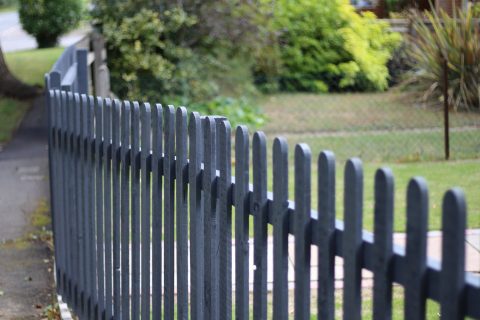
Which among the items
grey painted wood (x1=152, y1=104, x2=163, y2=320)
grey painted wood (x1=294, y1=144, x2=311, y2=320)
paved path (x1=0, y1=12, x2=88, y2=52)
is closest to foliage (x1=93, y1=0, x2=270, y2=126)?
paved path (x1=0, y1=12, x2=88, y2=52)

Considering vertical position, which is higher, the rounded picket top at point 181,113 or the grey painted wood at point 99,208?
the rounded picket top at point 181,113

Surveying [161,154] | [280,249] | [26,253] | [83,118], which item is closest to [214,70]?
[26,253]

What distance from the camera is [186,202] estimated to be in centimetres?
373

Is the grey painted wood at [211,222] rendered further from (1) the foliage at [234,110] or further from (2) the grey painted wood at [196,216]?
(1) the foliage at [234,110]

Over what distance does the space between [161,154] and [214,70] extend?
1229 cm

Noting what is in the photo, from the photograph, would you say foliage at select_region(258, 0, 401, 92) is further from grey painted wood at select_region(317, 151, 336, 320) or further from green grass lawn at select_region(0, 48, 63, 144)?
grey painted wood at select_region(317, 151, 336, 320)

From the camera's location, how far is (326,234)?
103 inches

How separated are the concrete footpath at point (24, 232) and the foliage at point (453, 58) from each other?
650 centimetres

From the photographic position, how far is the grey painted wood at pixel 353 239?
243 centimetres

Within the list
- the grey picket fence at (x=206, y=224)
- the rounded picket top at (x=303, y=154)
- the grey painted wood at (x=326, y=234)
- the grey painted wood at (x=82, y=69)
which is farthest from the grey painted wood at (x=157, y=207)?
the grey painted wood at (x=82, y=69)

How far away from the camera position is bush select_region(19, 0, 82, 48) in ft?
86.1

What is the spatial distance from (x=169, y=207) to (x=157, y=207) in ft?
0.54

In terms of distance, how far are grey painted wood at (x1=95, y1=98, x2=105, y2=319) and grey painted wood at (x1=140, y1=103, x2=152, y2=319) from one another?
0.62 metres

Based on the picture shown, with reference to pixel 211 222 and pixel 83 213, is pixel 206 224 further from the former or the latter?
pixel 83 213
